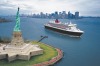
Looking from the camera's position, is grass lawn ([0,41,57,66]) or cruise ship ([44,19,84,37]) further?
cruise ship ([44,19,84,37])

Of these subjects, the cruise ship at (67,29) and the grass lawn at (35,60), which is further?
the cruise ship at (67,29)

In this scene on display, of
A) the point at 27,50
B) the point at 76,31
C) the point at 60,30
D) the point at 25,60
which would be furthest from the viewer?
the point at 60,30

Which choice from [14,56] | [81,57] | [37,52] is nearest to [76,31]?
[81,57]

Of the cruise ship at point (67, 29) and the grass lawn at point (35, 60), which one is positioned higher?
the cruise ship at point (67, 29)

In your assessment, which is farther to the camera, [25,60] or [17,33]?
[17,33]

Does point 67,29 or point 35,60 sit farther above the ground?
point 67,29

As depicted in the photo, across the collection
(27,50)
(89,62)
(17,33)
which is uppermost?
(17,33)

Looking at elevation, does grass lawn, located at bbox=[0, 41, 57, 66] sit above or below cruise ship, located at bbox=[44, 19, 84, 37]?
below

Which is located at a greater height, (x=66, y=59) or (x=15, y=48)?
(x=15, y=48)

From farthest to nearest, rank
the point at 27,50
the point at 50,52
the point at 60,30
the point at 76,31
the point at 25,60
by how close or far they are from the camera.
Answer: the point at 60,30 → the point at 76,31 → the point at 50,52 → the point at 27,50 → the point at 25,60

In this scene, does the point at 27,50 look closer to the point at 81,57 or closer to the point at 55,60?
the point at 55,60

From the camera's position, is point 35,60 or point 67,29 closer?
point 35,60
